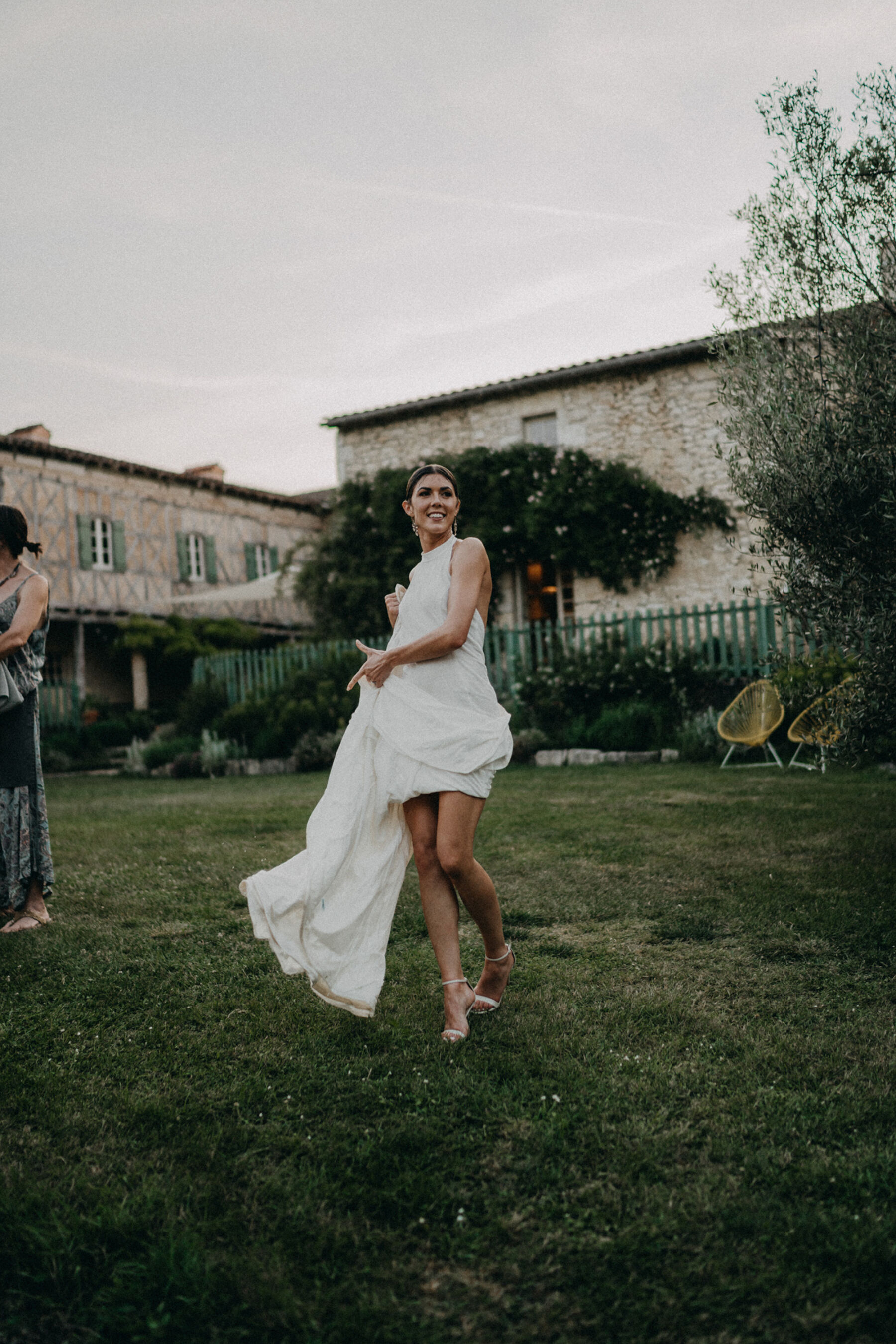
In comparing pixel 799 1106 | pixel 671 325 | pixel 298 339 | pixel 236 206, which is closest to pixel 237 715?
pixel 298 339

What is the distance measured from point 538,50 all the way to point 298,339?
6151mm

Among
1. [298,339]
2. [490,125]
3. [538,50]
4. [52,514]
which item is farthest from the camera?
[52,514]

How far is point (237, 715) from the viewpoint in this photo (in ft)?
46.0

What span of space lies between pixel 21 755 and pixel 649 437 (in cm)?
1534

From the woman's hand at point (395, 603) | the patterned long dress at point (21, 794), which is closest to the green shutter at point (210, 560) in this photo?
the patterned long dress at point (21, 794)

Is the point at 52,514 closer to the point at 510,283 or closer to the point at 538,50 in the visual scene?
the point at 510,283

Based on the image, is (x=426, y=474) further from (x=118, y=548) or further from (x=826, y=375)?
(x=118, y=548)

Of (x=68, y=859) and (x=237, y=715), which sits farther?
(x=237, y=715)

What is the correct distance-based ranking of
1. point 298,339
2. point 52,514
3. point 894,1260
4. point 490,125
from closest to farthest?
point 894,1260 < point 490,125 < point 298,339 < point 52,514

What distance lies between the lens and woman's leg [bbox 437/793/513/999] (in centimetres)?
295

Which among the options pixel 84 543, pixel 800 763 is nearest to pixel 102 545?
pixel 84 543

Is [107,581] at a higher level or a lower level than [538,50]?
lower

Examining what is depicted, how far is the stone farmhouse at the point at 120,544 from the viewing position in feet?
66.4

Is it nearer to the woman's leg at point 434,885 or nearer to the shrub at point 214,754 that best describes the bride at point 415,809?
the woman's leg at point 434,885
